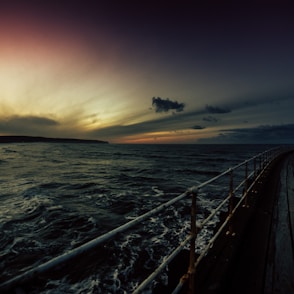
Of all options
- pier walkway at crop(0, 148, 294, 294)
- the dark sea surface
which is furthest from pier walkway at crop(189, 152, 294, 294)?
the dark sea surface

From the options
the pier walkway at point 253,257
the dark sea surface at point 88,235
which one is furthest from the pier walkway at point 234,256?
the dark sea surface at point 88,235

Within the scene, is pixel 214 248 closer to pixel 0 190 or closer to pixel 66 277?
pixel 66 277

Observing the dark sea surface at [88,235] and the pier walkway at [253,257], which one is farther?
the dark sea surface at [88,235]

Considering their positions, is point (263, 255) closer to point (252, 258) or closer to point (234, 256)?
point (252, 258)

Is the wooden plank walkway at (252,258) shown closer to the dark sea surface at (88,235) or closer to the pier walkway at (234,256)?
the pier walkway at (234,256)

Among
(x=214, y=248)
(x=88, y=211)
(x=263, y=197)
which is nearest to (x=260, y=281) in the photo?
(x=214, y=248)

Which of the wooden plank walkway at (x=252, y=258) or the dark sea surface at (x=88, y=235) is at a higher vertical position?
the wooden plank walkway at (x=252, y=258)

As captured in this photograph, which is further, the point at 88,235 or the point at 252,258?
the point at 88,235

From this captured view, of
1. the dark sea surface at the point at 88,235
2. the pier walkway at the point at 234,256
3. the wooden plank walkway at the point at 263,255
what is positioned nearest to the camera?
the pier walkway at the point at 234,256

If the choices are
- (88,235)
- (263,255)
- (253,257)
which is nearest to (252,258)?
(253,257)

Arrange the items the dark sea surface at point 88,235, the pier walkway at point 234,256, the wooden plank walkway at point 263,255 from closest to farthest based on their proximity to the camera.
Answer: the pier walkway at point 234,256
the wooden plank walkway at point 263,255
the dark sea surface at point 88,235

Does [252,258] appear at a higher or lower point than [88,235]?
higher

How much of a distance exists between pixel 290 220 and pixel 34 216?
9.98m

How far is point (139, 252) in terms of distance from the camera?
6805 millimetres
